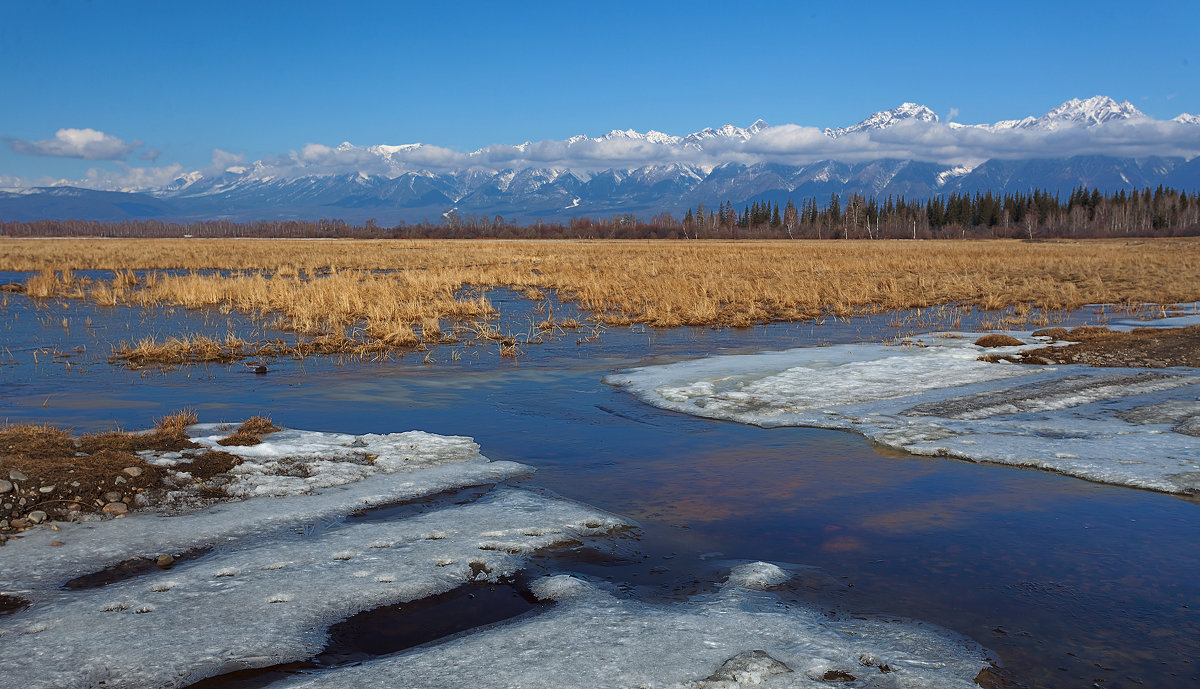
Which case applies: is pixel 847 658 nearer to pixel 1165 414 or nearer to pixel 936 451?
pixel 936 451

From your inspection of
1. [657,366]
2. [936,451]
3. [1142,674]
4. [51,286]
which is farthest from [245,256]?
[1142,674]

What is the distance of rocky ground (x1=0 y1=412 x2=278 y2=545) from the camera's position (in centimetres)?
694

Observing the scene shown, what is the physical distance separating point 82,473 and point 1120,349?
1797 cm

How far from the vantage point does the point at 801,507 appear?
24.9 feet

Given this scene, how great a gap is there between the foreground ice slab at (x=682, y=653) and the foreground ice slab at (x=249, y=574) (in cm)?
83

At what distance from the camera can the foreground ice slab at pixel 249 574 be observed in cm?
459

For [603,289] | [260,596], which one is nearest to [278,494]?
[260,596]

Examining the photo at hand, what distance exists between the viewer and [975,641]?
16.1 feet

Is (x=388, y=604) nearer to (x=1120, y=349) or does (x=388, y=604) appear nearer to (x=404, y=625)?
(x=404, y=625)

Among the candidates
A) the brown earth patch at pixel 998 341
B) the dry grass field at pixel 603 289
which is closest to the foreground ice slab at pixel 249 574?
the dry grass field at pixel 603 289

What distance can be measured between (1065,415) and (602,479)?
711cm

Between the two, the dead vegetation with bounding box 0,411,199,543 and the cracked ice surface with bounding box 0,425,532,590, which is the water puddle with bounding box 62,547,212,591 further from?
the dead vegetation with bounding box 0,411,199,543

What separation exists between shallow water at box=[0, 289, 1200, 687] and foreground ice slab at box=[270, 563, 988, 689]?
0.36 metres

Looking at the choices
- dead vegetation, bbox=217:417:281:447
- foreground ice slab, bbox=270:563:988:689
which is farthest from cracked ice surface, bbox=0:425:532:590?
foreground ice slab, bbox=270:563:988:689
